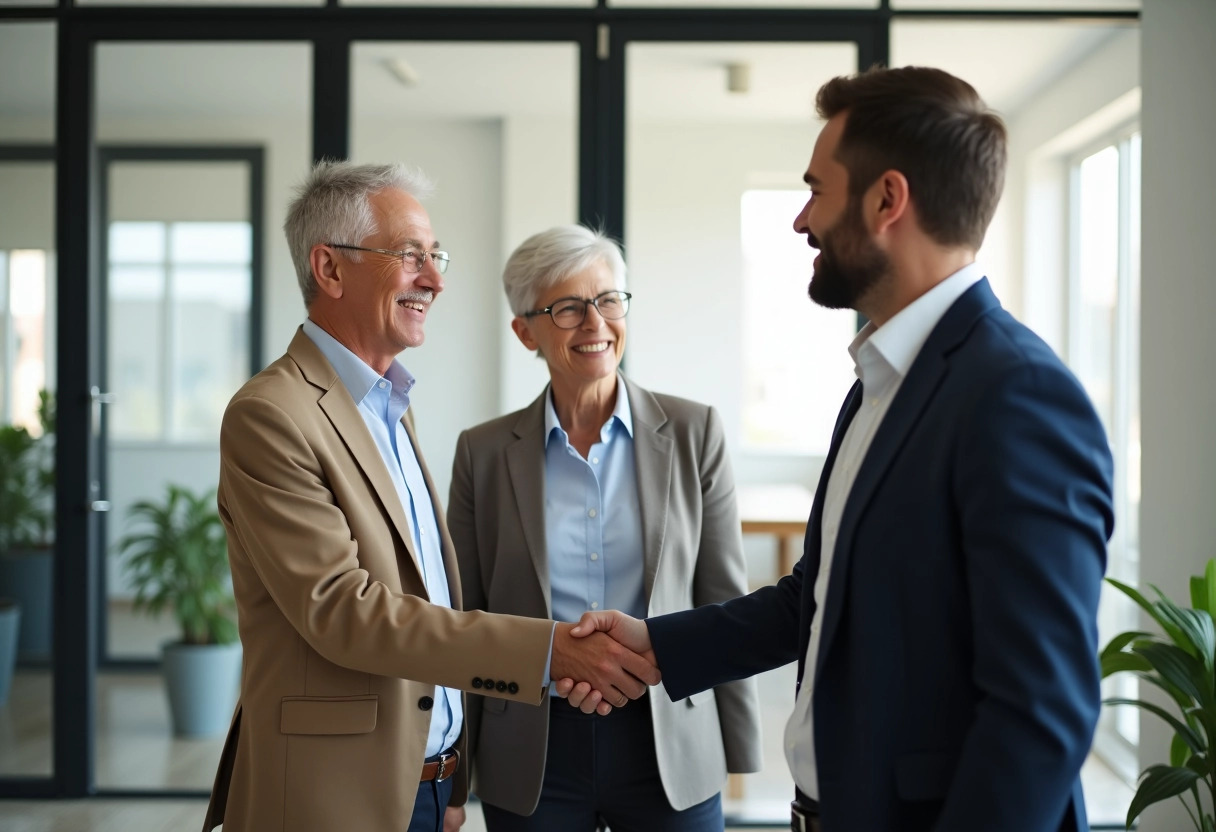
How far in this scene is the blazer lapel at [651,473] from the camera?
1.94 meters

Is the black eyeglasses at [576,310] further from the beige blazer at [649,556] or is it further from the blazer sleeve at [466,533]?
the blazer sleeve at [466,533]

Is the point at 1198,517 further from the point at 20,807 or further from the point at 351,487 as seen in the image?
→ the point at 20,807

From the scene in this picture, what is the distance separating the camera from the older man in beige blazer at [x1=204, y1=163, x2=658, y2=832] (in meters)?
1.51

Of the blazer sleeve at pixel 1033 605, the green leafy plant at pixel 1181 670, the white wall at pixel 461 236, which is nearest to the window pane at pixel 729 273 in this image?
the white wall at pixel 461 236

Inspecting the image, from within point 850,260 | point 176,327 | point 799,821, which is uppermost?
point 176,327

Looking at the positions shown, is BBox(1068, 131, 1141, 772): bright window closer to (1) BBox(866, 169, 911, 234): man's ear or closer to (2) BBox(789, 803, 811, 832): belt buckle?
(2) BBox(789, 803, 811, 832): belt buckle

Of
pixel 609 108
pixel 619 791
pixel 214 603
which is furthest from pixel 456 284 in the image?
pixel 619 791

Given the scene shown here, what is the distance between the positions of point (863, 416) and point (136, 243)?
632cm

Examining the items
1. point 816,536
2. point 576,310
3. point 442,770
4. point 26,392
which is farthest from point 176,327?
point 816,536

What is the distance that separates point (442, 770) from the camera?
171 centimetres

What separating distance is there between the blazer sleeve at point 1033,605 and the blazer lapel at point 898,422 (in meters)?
0.11

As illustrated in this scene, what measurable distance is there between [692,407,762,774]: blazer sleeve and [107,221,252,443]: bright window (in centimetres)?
507

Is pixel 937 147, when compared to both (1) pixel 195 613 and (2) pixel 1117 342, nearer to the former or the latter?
(2) pixel 1117 342

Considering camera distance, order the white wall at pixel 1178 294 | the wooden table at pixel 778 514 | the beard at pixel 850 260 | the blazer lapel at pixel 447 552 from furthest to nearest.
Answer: the wooden table at pixel 778 514, the white wall at pixel 1178 294, the blazer lapel at pixel 447 552, the beard at pixel 850 260
